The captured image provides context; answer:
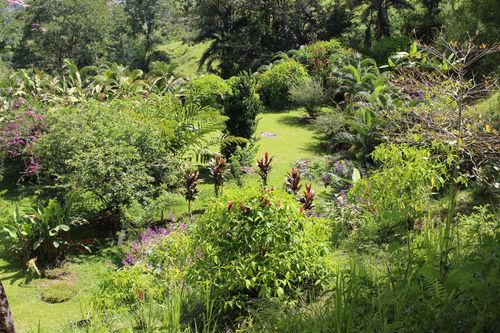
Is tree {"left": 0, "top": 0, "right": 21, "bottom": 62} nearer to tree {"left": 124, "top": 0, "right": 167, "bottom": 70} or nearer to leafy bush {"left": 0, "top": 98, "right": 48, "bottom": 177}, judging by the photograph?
tree {"left": 124, "top": 0, "right": 167, "bottom": 70}

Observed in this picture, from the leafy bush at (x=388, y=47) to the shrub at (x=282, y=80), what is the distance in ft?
12.7

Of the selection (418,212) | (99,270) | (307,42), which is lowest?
(99,270)

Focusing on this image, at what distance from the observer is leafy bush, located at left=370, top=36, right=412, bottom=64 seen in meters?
20.1

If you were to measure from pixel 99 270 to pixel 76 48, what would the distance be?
2834 centimetres

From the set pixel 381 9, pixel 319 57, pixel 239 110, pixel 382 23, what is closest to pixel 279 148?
pixel 239 110

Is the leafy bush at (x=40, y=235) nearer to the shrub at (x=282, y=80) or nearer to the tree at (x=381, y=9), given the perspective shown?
the shrub at (x=282, y=80)

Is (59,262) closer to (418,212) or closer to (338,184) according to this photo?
(338,184)

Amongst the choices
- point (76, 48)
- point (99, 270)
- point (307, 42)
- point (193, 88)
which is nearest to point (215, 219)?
point (99, 270)

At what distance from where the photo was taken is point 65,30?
31453 millimetres

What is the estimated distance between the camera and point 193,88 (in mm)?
16719

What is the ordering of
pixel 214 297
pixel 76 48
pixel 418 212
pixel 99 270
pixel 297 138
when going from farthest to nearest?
pixel 76 48 < pixel 297 138 < pixel 99 270 < pixel 418 212 < pixel 214 297

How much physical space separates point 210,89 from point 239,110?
5.88 meters

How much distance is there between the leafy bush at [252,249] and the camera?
14.9 feet

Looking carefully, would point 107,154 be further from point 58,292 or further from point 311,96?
point 311,96
